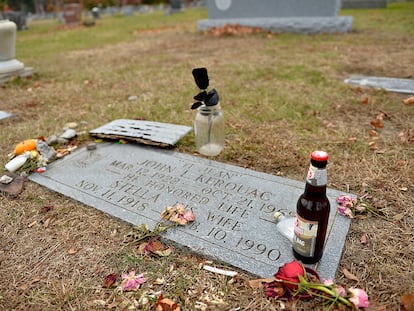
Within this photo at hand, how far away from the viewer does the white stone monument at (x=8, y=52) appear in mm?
4652

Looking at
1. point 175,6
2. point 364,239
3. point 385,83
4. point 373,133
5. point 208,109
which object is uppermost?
point 175,6

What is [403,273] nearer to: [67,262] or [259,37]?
[67,262]

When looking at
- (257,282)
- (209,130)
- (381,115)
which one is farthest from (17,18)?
(257,282)

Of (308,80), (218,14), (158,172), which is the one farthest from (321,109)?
(218,14)

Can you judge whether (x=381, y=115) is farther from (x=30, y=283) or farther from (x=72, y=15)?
(x=72, y=15)

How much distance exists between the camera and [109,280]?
1487mm

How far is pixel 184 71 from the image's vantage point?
5.20 meters

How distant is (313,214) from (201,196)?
81cm

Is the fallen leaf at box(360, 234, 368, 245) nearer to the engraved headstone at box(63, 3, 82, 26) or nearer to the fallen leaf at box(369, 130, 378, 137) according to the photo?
the fallen leaf at box(369, 130, 378, 137)

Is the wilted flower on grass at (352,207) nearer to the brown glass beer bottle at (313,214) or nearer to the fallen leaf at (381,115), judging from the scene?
the brown glass beer bottle at (313,214)

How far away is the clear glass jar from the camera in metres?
2.23

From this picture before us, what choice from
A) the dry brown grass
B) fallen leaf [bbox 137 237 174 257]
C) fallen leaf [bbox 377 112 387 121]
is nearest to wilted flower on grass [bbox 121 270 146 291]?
the dry brown grass

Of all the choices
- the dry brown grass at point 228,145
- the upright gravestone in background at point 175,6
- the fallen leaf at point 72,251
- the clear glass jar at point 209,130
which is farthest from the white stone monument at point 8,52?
the upright gravestone in background at point 175,6

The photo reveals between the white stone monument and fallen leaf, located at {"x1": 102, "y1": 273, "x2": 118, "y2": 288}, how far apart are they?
460 centimetres
